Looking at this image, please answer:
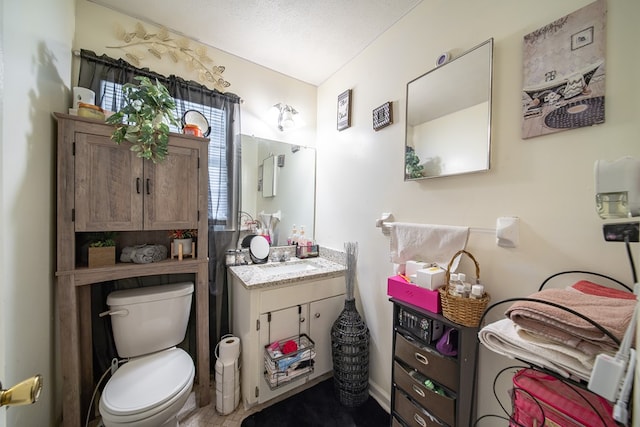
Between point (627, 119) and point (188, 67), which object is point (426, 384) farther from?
point (188, 67)

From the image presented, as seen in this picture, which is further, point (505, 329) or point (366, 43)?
point (366, 43)

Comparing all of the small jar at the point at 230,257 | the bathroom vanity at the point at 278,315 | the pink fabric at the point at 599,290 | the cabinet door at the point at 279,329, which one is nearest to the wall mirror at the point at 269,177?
the small jar at the point at 230,257

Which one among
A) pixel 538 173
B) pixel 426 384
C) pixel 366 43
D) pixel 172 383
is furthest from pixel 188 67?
pixel 426 384

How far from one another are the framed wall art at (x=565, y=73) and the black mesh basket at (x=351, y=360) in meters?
1.43

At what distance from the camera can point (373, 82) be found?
175 centimetres

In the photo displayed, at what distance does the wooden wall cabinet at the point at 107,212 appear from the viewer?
1208mm

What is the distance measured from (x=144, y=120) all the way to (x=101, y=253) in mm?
812

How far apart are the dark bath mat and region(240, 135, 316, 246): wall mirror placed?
1211 millimetres

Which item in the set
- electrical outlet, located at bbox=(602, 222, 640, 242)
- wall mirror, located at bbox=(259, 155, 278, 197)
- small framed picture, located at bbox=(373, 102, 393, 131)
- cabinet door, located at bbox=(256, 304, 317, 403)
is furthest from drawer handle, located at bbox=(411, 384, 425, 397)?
wall mirror, located at bbox=(259, 155, 278, 197)

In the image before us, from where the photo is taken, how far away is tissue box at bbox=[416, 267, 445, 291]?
1128mm

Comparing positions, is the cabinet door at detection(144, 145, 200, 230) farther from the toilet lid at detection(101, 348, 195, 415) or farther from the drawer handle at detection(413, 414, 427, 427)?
the drawer handle at detection(413, 414, 427, 427)

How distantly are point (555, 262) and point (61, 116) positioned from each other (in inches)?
93.2

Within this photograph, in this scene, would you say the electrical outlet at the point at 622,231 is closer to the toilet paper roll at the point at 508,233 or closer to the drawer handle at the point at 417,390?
the toilet paper roll at the point at 508,233

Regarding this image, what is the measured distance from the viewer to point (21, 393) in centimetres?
50
